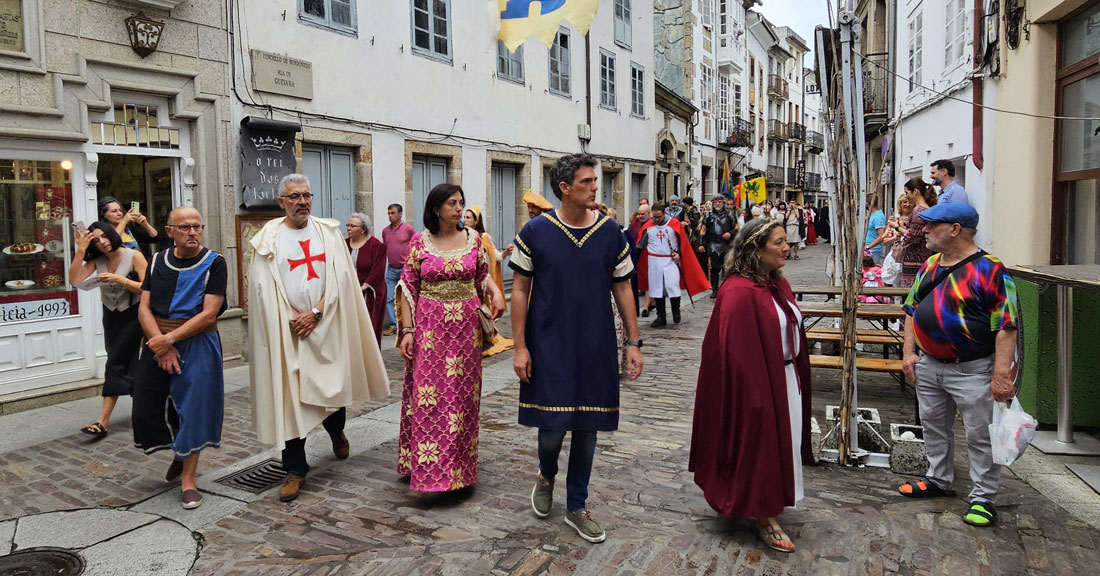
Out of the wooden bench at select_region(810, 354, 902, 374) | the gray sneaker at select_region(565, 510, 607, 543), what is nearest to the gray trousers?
the wooden bench at select_region(810, 354, 902, 374)

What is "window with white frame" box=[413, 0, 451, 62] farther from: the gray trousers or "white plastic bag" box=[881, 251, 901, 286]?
the gray trousers

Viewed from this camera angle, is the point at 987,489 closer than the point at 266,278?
Yes

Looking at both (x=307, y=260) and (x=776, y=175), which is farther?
(x=776, y=175)

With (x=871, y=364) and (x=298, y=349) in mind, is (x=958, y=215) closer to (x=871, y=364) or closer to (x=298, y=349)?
(x=871, y=364)

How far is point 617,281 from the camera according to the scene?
3.80 metres

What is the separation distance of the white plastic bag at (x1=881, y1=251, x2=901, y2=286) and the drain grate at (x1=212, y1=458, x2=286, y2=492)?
666 centimetres

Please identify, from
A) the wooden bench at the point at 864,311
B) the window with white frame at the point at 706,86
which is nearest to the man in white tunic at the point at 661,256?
the wooden bench at the point at 864,311

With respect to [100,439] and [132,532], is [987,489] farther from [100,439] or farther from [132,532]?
[100,439]

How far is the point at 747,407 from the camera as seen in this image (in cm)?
345

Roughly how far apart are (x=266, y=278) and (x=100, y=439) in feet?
8.27

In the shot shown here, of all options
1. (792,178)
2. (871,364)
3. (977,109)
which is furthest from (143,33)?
(792,178)

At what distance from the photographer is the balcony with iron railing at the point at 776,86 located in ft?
152

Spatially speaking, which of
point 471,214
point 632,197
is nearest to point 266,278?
point 471,214

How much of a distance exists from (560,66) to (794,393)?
13.2 metres
